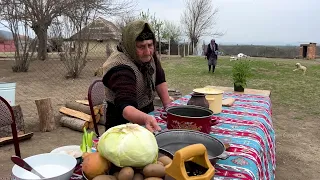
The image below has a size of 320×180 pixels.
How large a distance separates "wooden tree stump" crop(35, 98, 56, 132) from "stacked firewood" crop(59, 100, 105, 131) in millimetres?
283

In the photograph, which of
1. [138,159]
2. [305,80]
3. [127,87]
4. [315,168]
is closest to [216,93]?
[127,87]

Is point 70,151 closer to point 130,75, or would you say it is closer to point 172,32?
point 130,75

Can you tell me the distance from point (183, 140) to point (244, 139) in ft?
1.50

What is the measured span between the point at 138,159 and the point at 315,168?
336 cm

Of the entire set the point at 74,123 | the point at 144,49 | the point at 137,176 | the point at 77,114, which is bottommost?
the point at 74,123

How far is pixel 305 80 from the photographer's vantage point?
11.0 metres

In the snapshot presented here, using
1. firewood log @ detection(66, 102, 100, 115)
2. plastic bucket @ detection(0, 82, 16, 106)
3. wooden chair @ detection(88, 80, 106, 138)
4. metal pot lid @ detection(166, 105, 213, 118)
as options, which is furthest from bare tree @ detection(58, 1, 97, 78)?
metal pot lid @ detection(166, 105, 213, 118)

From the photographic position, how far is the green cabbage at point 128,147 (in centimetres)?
83

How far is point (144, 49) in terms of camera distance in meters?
1.90

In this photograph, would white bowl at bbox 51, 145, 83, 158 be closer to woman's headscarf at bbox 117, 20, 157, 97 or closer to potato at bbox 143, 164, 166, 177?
potato at bbox 143, 164, 166, 177

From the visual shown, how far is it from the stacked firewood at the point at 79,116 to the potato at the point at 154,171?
3922 mm

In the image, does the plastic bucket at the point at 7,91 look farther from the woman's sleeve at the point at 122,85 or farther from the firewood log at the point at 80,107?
the woman's sleeve at the point at 122,85

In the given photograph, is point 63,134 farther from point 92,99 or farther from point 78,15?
point 78,15

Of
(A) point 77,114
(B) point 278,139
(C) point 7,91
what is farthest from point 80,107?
(B) point 278,139
